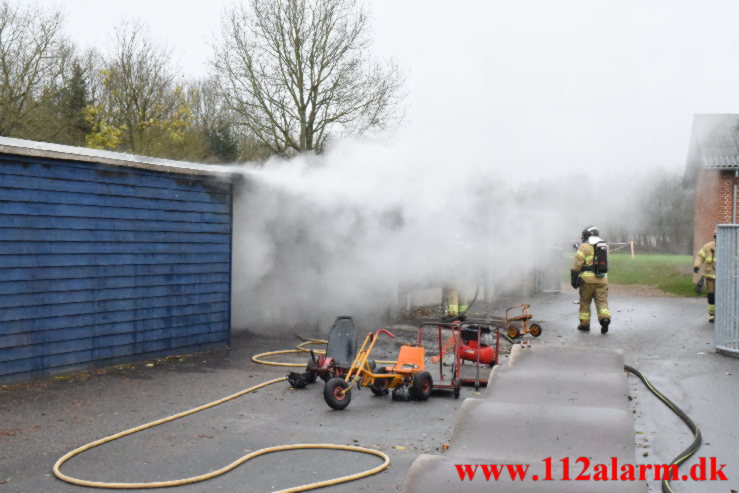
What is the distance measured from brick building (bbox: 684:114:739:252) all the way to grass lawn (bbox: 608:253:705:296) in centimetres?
152

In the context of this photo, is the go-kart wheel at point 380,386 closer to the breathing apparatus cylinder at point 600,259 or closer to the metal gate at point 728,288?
the metal gate at point 728,288

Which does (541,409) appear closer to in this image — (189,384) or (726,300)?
(189,384)

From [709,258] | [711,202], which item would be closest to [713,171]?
[711,202]

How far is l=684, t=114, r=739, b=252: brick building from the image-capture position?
66.0ft

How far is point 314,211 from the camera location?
13.1 meters

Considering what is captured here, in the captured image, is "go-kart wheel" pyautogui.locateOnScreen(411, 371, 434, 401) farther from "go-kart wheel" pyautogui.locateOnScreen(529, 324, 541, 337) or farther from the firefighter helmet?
the firefighter helmet

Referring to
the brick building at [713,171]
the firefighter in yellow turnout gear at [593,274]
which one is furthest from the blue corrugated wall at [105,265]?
the brick building at [713,171]

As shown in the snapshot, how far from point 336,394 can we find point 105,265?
3.96 m

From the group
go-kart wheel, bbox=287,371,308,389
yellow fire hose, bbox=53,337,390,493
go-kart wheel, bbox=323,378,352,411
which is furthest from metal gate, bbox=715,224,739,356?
yellow fire hose, bbox=53,337,390,493

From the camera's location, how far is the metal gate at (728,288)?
1013 centimetres

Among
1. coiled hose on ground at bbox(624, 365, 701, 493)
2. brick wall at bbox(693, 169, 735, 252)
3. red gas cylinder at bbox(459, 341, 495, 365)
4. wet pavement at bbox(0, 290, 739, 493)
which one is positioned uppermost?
brick wall at bbox(693, 169, 735, 252)

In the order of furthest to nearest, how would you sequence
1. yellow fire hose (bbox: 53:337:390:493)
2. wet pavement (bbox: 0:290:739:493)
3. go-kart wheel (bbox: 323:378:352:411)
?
1. go-kart wheel (bbox: 323:378:352:411)
2. wet pavement (bbox: 0:290:739:493)
3. yellow fire hose (bbox: 53:337:390:493)

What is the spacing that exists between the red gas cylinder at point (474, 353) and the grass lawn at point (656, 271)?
605 inches

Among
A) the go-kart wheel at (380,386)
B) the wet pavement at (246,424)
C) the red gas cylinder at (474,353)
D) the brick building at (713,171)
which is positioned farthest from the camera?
the brick building at (713,171)
